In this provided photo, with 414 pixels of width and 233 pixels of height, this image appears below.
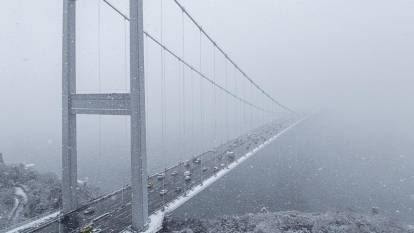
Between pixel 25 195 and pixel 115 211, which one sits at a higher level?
pixel 115 211

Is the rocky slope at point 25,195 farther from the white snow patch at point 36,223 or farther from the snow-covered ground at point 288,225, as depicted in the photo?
the snow-covered ground at point 288,225

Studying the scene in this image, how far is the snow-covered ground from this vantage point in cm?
1464

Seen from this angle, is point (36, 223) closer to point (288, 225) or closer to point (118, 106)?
point (118, 106)

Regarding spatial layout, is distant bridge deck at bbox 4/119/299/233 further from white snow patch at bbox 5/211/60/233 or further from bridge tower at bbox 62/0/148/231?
bridge tower at bbox 62/0/148/231

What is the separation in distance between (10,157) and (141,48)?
58043mm

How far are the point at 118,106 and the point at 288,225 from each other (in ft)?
32.3

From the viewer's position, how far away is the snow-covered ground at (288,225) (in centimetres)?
1464

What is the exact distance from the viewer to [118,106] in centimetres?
1120

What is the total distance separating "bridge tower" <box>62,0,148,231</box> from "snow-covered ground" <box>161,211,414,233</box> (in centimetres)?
294

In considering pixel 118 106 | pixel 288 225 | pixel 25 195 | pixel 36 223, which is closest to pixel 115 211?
pixel 36 223

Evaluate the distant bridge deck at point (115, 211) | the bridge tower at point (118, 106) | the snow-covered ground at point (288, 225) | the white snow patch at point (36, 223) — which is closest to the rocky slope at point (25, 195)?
the white snow patch at point (36, 223)

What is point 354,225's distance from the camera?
15867mm

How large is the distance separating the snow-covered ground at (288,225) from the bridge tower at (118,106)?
9.63ft

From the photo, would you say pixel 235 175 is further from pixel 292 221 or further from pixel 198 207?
pixel 292 221
